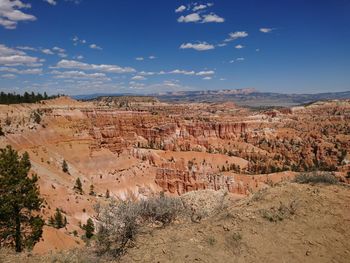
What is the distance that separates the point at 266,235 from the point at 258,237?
306 millimetres

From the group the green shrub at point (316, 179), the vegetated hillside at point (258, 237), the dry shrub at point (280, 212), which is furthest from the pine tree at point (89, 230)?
the dry shrub at point (280, 212)

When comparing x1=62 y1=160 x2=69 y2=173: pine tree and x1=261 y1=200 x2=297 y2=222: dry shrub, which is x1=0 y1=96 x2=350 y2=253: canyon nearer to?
x1=62 y1=160 x2=69 y2=173: pine tree

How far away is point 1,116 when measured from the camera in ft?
213

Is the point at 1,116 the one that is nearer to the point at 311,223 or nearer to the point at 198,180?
the point at 198,180

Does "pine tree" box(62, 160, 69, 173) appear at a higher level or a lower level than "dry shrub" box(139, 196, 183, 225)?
lower

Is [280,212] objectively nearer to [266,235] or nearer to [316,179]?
[266,235]

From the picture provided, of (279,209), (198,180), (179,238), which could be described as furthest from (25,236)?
(198,180)

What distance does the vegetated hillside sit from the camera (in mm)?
10445

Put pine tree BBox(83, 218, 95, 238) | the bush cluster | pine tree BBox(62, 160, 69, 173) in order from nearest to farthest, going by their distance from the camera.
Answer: the bush cluster, pine tree BBox(83, 218, 95, 238), pine tree BBox(62, 160, 69, 173)

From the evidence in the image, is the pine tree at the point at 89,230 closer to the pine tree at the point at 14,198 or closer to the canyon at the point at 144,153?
the canyon at the point at 144,153

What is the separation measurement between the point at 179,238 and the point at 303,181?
300 inches

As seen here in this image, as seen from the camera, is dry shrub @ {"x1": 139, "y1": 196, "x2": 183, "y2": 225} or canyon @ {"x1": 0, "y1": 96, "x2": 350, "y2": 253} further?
canyon @ {"x1": 0, "y1": 96, "x2": 350, "y2": 253}

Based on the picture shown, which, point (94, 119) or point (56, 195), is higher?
point (94, 119)

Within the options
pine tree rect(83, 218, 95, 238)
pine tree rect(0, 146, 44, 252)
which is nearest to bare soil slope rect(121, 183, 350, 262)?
pine tree rect(0, 146, 44, 252)
